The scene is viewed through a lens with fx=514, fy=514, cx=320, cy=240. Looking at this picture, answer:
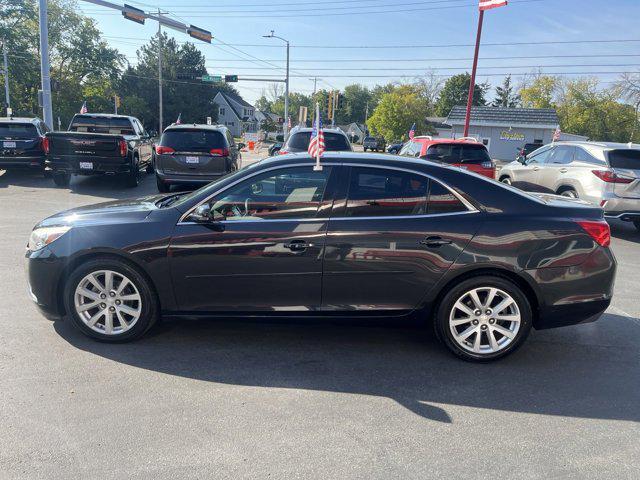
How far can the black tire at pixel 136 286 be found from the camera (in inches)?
166

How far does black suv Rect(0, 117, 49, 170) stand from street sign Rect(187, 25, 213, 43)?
1006 cm

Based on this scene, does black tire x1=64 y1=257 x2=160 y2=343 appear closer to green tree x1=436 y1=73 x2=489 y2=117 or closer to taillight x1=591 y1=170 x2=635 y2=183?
taillight x1=591 y1=170 x2=635 y2=183

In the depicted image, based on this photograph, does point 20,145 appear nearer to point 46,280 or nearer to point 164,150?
point 164,150

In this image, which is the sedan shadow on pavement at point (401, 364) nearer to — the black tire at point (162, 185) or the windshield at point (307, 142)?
the black tire at point (162, 185)

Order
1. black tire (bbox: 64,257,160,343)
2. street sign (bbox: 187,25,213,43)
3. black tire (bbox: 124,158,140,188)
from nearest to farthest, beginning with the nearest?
1. black tire (bbox: 64,257,160,343)
2. black tire (bbox: 124,158,140,188)
3. street sign (bbox: 187,25,213,43)

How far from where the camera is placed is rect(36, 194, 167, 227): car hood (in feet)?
14.1

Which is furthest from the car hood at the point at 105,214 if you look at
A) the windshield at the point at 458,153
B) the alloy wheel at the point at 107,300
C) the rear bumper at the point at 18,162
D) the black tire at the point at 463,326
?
the rear bumper at the point at 18,162

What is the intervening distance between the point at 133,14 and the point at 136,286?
757 inches

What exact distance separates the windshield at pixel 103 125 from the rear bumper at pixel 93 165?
140 inches

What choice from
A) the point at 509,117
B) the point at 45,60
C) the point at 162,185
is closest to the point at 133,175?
the point at 162,185

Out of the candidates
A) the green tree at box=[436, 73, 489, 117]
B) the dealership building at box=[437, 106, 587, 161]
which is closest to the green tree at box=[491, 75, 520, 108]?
the green tree at box=[436, 73, 489, 117]

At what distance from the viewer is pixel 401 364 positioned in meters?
4.18

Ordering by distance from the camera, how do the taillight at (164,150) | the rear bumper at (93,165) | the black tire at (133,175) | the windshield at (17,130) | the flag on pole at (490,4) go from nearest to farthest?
the taillight at (164,150), the rear bumper at (93,165), the black tire at (133,175), the windshield at (17,130), the flag on pole at (490,4)

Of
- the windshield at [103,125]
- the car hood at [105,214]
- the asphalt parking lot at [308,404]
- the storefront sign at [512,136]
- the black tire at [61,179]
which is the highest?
the storefront sign at [512,136]
